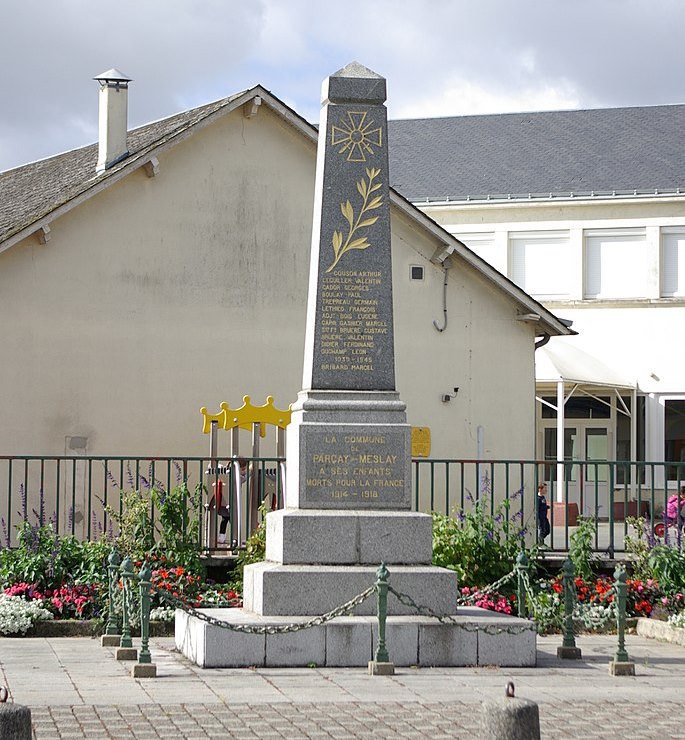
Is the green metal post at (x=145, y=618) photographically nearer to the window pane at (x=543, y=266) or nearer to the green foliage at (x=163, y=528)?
the green foliage at (x=163, y=528)

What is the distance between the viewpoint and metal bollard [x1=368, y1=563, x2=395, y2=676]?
38.3ft

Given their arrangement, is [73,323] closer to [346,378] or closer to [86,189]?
[86,189]

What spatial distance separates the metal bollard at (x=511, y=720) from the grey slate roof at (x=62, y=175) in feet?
54.4

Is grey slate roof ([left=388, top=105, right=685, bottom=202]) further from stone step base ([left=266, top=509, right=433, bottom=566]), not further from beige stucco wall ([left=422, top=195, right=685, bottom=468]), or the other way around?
stone step base ([left=266, top=509, right=433, bottom=566])

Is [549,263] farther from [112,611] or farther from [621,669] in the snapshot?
[621,669]

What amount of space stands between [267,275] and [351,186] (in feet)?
38.1

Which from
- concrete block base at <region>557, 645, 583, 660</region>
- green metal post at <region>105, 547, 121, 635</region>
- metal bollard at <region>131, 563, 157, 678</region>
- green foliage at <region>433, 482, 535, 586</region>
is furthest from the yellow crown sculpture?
metal bollard at <region>131, 563, 157, 678</region>

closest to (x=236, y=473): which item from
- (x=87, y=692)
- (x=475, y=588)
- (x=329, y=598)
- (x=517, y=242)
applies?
(x=475, y=588)

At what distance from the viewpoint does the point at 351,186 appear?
44.1 feet

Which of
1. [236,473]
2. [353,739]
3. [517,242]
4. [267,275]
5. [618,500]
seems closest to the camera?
[353,739]

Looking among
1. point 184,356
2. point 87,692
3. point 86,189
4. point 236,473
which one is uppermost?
point 86,189

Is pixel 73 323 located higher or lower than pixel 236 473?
higher

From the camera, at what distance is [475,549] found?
15.6 meters

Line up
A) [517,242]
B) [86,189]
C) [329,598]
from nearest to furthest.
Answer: [329,598] < [86,189] < [517,242]
